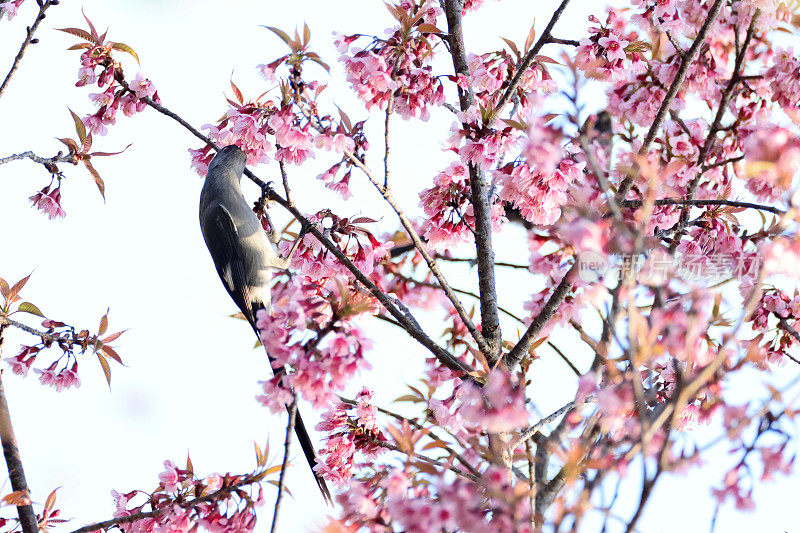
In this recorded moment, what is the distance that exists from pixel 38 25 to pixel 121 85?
0.33m

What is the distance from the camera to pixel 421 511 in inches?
51.0

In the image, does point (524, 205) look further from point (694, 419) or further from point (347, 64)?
point (694, 419)

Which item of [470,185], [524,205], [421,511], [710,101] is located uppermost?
[710,101]

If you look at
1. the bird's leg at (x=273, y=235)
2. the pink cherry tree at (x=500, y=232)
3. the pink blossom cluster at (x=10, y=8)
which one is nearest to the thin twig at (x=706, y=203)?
the pink cherry tree at (x=500, y=232)

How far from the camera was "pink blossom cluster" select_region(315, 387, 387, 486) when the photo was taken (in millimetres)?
2186

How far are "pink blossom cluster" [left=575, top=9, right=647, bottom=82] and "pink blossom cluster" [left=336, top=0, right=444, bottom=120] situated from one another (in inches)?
19.1

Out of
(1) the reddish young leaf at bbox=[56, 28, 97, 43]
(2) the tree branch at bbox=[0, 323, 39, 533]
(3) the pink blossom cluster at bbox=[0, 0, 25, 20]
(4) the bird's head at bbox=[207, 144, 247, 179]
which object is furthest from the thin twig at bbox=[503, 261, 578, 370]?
(3) the pink blossom cluster at bbox=[0, 0, 25, 20]

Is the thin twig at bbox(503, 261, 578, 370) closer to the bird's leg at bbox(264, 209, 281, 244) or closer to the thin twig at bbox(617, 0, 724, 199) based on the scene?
the thin twig at bbox(617, 0, 724, 199)

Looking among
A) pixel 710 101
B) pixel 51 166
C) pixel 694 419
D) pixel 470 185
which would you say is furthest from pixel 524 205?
pixel 51 166

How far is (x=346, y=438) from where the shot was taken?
2.17 meters

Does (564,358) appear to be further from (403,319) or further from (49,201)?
(49,201)

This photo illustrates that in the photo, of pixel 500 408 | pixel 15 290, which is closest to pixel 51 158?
pixel 15 290

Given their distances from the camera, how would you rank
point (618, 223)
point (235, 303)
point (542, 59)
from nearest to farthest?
point (618, 223)
point (542, 59)
point (235, 303)

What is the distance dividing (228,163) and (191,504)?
1.27 metres
